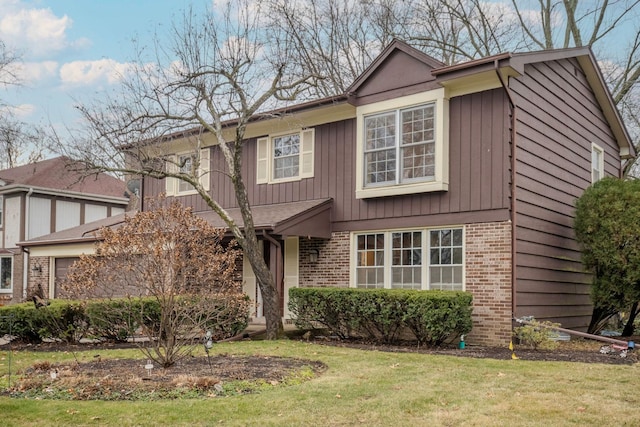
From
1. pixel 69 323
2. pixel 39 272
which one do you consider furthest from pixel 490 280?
pixel 39 272

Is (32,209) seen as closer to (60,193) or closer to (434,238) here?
(60,193)

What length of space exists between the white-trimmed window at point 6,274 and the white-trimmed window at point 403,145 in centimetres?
1968

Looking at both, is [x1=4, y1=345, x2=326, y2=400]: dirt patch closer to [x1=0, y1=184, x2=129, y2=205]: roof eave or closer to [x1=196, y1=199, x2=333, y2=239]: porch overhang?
[x1=196, y1=199, x2=333, y2=239]: porch overhang

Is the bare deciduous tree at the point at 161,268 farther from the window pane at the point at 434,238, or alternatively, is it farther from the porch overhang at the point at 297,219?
the window pane at the point at 434,238

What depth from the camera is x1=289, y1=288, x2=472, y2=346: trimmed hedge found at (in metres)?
11.0

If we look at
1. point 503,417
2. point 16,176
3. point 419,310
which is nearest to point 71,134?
point 419,310

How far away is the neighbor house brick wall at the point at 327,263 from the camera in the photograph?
46.7 ft

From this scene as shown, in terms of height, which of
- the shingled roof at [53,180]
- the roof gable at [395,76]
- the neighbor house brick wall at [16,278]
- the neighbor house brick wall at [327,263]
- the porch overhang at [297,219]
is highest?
the roof gable at [395,76]

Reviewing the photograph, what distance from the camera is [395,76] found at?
13344mm

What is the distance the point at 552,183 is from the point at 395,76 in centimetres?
403

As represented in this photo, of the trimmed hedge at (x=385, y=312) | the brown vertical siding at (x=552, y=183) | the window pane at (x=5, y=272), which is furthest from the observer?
the window pane at (x=5, y=272)

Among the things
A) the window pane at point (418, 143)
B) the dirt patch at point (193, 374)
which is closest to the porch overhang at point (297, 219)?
the window pane at point (418, 143)

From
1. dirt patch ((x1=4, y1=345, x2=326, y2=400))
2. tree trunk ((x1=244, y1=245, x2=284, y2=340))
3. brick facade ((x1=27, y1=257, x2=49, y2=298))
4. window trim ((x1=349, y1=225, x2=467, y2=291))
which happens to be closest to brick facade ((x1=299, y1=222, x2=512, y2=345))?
window trim ((x1=349, y1=225, x2=467, y2=291))

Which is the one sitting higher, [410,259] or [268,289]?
[410,259]
